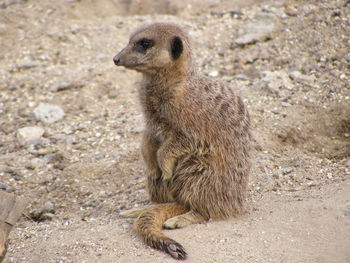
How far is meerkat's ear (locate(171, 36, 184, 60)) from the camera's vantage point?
326 cm

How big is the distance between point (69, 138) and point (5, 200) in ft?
7.29

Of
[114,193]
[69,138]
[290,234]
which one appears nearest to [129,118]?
[69,138]

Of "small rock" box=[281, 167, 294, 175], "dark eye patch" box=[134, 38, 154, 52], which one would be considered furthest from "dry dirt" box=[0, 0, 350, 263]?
"dark eye patch" box=[134, 38, 154, 52]

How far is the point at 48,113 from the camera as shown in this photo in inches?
205

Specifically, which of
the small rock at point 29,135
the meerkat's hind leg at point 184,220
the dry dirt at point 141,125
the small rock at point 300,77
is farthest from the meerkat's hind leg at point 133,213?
the small rock at point 300,77

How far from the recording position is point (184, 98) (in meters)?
3.26

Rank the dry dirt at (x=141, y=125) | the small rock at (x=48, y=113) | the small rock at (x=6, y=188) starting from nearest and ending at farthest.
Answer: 1. the dry dirt at (x=141, y=125)
2. the small rock at (x=6, y=188)
3. the small rock at (x=48, y=113)

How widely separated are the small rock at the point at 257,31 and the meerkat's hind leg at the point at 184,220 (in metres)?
2.89

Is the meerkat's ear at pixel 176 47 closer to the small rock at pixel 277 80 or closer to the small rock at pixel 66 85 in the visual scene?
the small rock at pixel 277 80

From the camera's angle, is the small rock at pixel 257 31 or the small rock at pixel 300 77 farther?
the small rock at pixel 257 31

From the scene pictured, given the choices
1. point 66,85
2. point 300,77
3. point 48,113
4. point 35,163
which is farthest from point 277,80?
point 35,163

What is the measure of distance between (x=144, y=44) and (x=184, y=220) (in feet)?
3.83

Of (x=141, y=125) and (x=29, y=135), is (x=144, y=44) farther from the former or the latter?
(x=29, y=135)

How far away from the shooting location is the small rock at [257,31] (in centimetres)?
573
